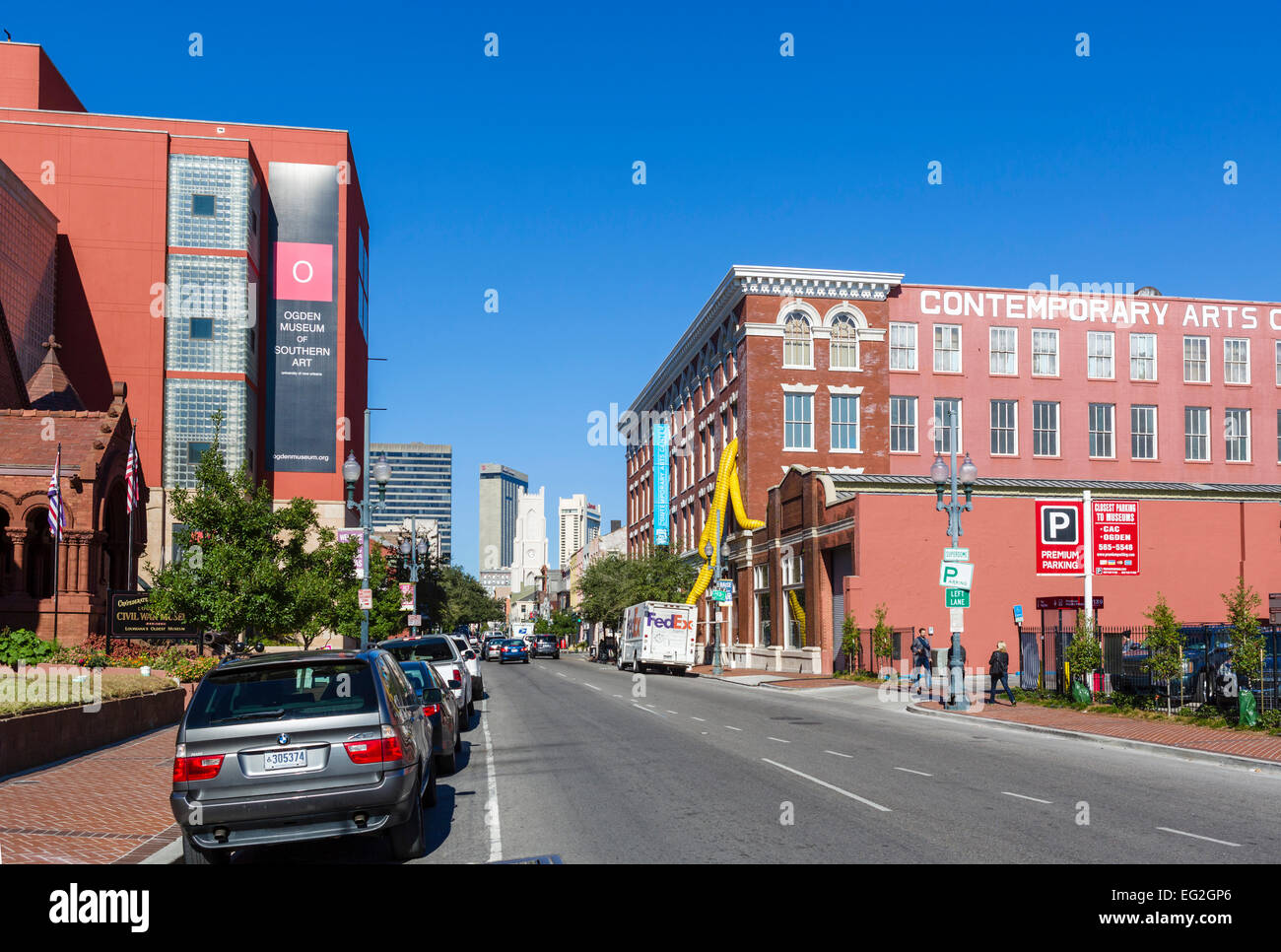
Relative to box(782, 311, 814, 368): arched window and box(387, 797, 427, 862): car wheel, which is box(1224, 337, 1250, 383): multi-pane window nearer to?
box(782, 311, 814, 368): arched window

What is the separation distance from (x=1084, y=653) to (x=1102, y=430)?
38.8 meters

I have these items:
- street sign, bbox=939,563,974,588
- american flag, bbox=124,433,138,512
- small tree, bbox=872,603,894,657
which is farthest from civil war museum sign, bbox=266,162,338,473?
street sign, bbox=939,563,974,588

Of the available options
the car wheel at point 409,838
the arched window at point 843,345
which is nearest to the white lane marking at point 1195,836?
the car wheel at point 409,838

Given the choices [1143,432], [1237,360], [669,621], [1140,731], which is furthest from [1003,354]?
[1140,731]

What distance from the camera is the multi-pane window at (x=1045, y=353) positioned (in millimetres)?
Result: 60812

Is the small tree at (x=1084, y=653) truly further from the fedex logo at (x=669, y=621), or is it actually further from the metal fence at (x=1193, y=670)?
the fedex logo at (x=669, y=621)

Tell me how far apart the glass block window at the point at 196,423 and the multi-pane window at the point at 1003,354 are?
3963 cm

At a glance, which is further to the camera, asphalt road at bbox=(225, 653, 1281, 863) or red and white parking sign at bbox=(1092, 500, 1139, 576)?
red and white parking sign at bbox=(1092, 500, 1139, 576)

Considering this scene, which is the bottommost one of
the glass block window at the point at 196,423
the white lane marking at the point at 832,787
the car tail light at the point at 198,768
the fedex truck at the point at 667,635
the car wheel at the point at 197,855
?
the fedex truck at the point at 667,635

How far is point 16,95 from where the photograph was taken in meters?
58.7

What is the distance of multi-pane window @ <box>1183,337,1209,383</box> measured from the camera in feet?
204

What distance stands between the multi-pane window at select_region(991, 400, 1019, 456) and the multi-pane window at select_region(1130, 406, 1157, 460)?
22.7 ft

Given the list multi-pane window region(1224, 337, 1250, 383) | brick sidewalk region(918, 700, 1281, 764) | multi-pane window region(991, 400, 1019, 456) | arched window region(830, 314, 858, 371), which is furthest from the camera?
multi-pane window region(1224, 337, 1250, 383)
